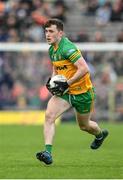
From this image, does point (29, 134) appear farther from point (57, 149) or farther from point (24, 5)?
point (24, 5)

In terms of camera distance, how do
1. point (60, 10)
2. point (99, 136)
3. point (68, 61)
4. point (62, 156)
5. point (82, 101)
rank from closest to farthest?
point (68, 61)
point (82, 101)
point (99, 136)
point (62, 156)
point (60, 10)

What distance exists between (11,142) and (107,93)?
794 cm

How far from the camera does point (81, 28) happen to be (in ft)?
87.8

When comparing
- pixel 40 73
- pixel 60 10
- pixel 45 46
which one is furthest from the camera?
pixel 60 10

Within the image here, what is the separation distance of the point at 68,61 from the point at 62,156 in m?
2.18

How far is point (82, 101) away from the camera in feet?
38.3

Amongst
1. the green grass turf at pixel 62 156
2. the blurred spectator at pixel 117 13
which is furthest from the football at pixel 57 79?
the blurred spectator at pixel 117 13

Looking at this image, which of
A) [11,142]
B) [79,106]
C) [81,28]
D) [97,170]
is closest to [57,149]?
[11,142]

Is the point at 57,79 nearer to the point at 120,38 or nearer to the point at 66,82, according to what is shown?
the point at 66,82

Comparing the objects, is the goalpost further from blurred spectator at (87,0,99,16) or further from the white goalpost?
blurred spectator at (87,0,99,16)

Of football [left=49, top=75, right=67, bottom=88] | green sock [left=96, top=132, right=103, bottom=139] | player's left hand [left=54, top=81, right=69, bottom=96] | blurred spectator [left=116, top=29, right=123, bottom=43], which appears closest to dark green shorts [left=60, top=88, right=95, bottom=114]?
player's left hand [left=54, top=81, right=69, bottom=96]

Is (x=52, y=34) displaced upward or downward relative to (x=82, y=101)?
upward

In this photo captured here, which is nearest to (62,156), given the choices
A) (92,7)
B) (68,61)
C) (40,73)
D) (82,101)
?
(82,101)

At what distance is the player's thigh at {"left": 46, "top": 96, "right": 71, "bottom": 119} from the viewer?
11258mm
